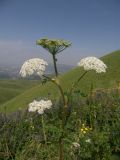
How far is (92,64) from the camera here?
564 cm

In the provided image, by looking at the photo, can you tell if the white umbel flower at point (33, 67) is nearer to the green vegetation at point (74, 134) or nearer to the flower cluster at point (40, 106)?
the flower cluster at point (40, 106)

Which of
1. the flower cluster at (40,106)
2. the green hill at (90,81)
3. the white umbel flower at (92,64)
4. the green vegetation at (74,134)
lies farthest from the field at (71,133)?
the green hill at (90,81)

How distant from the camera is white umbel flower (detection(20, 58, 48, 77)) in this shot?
5480mm

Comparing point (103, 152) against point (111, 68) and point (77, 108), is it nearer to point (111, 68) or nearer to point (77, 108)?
point (77, 108)

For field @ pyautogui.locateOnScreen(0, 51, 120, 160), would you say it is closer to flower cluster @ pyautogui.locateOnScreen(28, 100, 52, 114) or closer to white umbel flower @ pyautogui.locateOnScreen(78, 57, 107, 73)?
flower cluster @ pyautogui.locateOnScreen(28, 100, 52, 114)

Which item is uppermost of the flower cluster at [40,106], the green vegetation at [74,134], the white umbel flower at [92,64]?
the white umbel flower at [92,64]

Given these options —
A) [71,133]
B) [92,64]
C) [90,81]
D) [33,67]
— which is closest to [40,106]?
[33,67]

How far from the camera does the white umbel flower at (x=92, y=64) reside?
218 inches

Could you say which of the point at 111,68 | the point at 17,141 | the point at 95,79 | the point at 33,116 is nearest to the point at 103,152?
the point at 17,141

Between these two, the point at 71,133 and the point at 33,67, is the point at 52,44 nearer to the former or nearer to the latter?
the point at 33,67

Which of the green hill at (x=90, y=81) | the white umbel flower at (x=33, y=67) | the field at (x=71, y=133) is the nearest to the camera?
the white umbel flower at (x=33, y=67)

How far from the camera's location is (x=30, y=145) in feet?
32.9

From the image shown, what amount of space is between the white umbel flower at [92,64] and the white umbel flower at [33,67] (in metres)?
0.53

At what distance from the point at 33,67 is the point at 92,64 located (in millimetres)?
820
